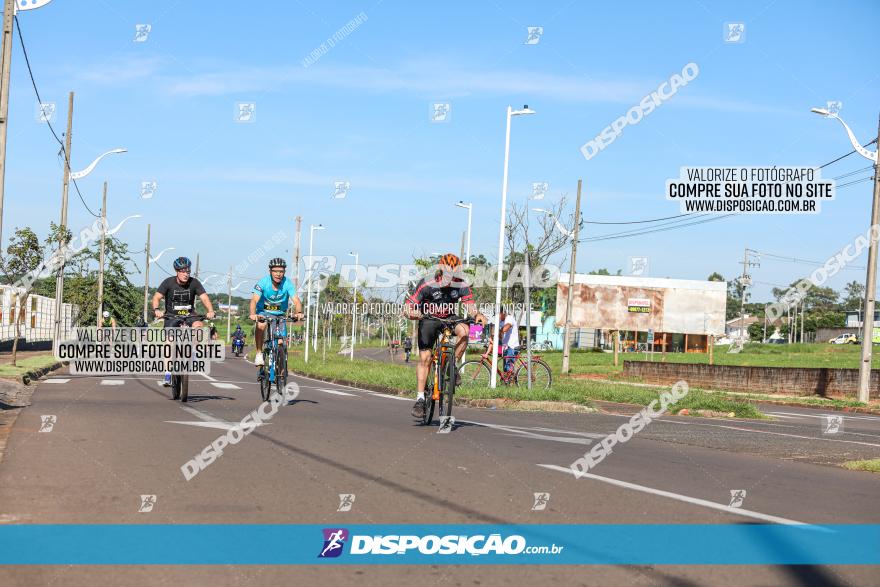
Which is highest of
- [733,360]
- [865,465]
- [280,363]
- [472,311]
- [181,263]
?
[181,263]

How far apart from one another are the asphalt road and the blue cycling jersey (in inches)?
107

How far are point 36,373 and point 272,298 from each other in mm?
11424

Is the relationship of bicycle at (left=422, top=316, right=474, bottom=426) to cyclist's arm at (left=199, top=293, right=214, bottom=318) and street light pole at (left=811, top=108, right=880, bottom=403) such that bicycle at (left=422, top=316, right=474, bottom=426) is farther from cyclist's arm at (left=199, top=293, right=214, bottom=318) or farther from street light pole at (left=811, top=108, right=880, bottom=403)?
street light pole at (left=811, top=108, right=880, bottom=403)

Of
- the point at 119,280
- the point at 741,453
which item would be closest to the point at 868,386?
the point at 741,453

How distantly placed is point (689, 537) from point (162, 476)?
3816 millimetres

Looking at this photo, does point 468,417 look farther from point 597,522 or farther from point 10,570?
point 10,570

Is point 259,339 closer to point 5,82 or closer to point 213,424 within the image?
point 213,424

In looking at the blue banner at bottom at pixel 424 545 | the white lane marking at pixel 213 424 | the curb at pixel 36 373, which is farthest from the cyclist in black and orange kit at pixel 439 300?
the curb at pixel 36 373

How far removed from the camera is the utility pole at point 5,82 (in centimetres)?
1617

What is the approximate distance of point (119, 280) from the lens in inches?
2318

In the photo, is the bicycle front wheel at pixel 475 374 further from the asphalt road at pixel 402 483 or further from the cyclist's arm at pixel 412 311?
the cyclist's arm at pixel 412 311

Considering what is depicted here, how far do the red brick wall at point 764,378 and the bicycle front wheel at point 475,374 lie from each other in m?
14.4

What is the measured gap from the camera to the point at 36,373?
75.6ft

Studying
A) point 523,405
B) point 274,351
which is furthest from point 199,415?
point 523,405
